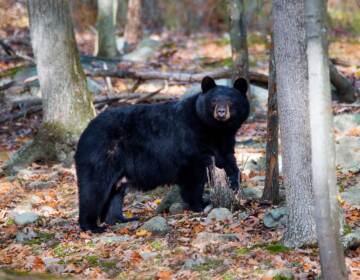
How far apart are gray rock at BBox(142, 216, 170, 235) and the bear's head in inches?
54.4

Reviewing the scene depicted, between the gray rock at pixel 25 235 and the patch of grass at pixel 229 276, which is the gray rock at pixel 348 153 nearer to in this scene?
the patch of grass at pixel 229 276

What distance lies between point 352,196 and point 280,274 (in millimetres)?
2481

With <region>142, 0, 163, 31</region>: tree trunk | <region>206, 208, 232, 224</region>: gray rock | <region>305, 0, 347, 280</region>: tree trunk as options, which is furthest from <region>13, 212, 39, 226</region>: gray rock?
<region>142, 0, 163, 31</region>: tree trunk

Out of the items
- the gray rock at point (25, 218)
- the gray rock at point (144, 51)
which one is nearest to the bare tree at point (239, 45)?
the gray rock at point (25, 218)

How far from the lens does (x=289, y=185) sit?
5.88 meters

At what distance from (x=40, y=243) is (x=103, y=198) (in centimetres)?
93

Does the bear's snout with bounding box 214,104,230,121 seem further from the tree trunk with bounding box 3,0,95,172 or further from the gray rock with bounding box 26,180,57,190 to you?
the tree trunk with bounding box 3,0,95,172

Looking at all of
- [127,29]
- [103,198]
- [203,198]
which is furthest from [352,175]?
[127,29]

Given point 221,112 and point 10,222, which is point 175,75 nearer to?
point 221,112

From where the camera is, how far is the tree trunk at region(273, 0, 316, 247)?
569cm

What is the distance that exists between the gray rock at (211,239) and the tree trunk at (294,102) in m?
0.91

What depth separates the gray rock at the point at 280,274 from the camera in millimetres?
5539

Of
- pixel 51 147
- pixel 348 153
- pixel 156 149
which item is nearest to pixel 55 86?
pixel 51 147

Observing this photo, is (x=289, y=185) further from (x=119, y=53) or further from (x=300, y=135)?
(x=119, y=53)
